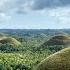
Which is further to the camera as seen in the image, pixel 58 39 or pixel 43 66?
pixel 58 39

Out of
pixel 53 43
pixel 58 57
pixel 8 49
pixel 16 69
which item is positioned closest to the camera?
pixel 58 57

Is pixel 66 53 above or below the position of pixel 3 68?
above

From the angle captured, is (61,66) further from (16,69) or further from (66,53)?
(16,69)

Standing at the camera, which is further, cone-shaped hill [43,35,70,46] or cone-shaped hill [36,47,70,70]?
cone-shaped hill [43,35,70,46]

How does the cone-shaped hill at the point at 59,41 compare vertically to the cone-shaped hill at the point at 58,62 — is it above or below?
below

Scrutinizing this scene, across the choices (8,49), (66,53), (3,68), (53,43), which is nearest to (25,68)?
(3,68)

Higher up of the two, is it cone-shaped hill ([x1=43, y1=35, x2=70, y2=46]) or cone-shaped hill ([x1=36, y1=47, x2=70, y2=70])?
cone-shaped hill ([x1=36, y1=47, x2=70, y2=70])

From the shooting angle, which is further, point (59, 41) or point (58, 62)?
point (59, 41)

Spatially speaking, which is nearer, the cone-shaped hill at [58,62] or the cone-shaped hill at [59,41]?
the cone-shaped hill at [58,62]

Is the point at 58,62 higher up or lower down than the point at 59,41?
higher up

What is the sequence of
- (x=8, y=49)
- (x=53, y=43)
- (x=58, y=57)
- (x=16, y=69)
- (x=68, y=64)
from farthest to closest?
(x=53, y=43)
(x=8, y=49)
(x=16, y=69)
(x=58, y=57)
(x=68, y=64)
